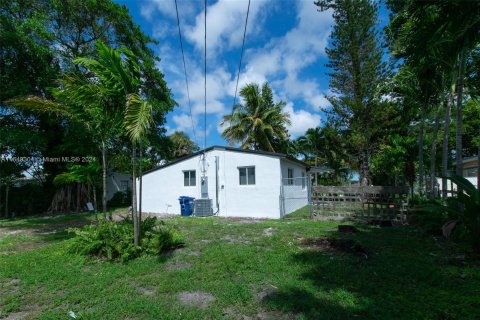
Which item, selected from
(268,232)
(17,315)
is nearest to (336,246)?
(268,232)

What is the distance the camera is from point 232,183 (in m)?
12.6

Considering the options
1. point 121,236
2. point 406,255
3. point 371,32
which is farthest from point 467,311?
point 371,32

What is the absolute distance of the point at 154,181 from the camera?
50.4 feet

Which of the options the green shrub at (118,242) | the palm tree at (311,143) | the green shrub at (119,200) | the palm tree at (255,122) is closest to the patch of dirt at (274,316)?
the green shrub at (118,242)

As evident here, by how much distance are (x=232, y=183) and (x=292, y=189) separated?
317cm

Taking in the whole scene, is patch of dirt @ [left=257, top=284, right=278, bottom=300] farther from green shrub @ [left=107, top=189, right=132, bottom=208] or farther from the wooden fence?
green shrub @ [left=107, top=189, right=132, bottom=208]

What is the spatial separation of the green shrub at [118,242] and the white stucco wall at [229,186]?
246 inches

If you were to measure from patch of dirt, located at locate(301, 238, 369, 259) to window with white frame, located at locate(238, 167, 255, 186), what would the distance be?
5.99m

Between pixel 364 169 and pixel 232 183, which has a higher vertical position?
pixel 364 169

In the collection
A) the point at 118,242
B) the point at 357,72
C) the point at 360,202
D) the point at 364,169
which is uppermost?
the point at 357,72

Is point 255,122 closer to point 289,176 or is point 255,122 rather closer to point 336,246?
point 289,176

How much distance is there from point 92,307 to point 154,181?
40.5 ft

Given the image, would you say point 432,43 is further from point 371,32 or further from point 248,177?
point 371,32

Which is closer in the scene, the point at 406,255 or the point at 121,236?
the point at 406,255
